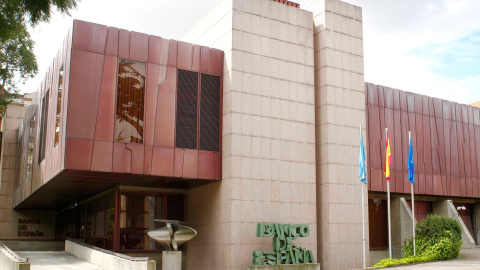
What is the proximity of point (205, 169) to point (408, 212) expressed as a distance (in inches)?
520

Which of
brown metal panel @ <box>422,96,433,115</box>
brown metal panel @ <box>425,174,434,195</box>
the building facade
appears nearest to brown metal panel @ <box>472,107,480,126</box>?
brown metal panel @ <box>422,96,433,115</box>

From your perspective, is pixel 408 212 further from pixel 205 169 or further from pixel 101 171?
pixel 101 171

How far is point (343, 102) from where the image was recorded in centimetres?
2572

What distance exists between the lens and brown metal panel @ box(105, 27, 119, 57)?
21703mm

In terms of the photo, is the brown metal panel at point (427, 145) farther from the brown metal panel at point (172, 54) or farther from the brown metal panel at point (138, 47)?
the brown metal panel at point (138, 47)

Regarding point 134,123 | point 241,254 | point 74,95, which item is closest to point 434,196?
point 241,254

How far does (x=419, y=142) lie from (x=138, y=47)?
693 inches

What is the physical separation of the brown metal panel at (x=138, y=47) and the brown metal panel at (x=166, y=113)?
1183 millimetres

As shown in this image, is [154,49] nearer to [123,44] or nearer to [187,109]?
[123,44]

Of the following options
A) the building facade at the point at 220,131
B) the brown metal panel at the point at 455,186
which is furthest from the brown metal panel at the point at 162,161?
A: the brown metal panel at the point at 455,186

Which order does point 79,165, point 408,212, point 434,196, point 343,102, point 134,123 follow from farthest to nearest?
point 434,196, point 408,212, point 343,102, point 134,123, point 79,165

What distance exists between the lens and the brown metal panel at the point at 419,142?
31172 millimetres

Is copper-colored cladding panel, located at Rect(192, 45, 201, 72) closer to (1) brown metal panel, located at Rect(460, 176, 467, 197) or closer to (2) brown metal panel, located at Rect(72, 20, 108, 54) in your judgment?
(2) brown metal panel, located at Rect(72, 20, 108, 54)

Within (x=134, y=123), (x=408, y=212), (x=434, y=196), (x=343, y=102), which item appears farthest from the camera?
(x=434, y=196)
